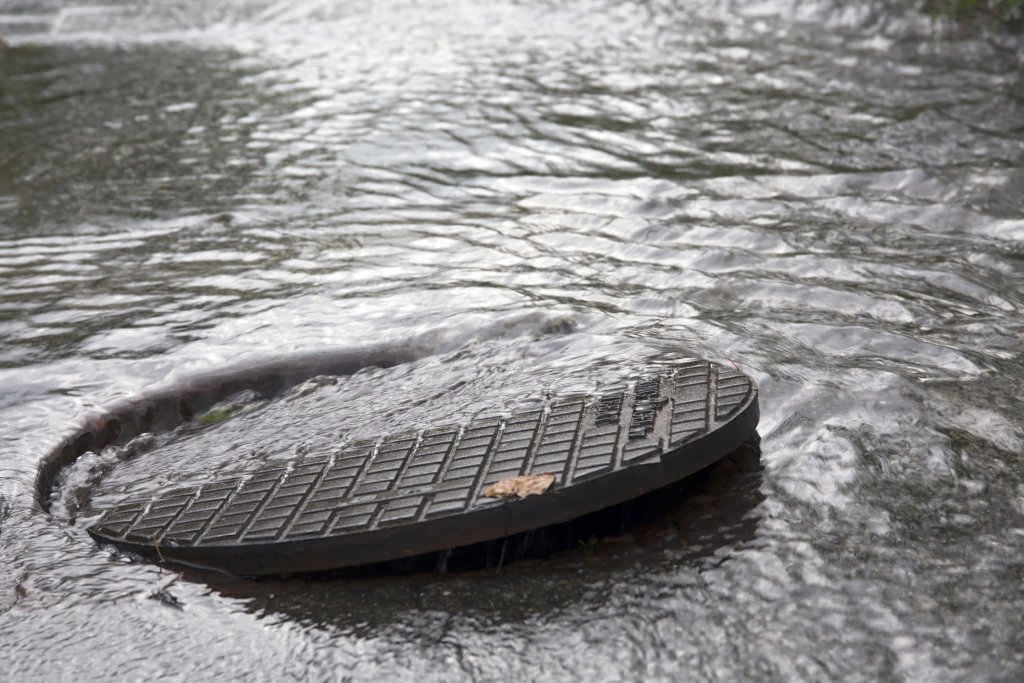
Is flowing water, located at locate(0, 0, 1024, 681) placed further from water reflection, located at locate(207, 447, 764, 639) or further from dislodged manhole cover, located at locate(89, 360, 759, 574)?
dislodged manhole cover, located at locate(89, 360, 759, 574)

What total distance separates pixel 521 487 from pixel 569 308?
1660 mm

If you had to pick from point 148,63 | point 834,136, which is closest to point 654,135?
point 834,136

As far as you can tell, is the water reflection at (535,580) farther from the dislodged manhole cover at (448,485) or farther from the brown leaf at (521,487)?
the brown leaf at (521,487)

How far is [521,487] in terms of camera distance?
2883mm

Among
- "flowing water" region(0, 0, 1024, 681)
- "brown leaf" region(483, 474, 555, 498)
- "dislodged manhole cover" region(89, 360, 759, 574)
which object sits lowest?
"flowing water" region(0, 0, 1024, 681)

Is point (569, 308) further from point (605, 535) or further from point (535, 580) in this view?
point (535, 580)

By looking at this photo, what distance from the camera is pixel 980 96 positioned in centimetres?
733

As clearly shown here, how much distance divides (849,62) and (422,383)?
5787 mm

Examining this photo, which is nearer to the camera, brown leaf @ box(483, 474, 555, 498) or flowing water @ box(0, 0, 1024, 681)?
flowing water @ box(0, 0, 1024, 681)

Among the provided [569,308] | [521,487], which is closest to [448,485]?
[521,487]

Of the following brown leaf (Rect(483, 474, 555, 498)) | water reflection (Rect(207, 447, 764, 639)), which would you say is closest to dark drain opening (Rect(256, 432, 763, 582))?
water reflection (Rect(207, 447, 764, 639))

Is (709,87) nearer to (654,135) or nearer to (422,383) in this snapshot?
(654,135)

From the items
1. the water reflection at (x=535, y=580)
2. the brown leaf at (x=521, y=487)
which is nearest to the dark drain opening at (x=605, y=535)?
the water reflection at (x=535, y=580)

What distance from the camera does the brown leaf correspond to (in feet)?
9.37
